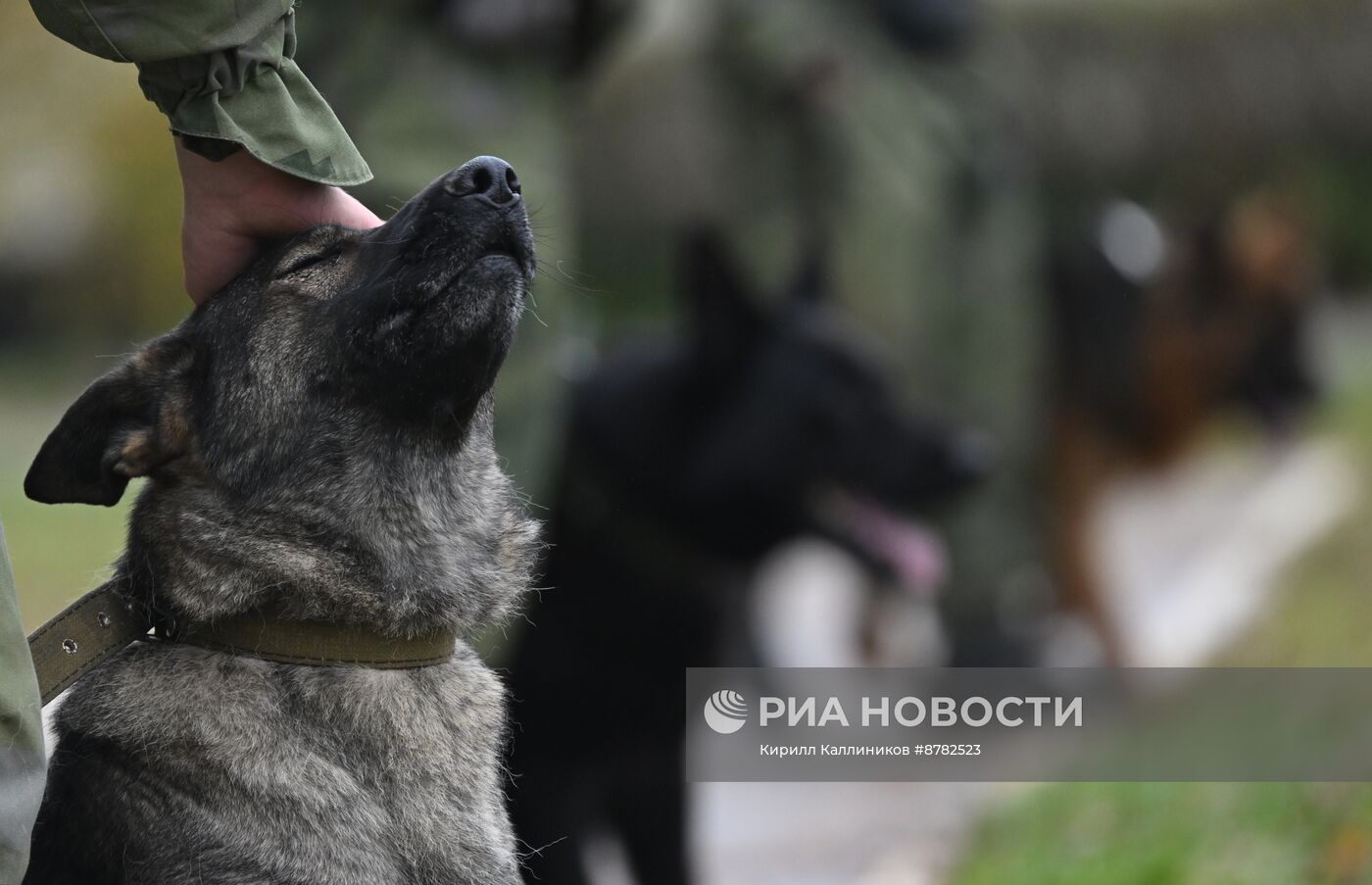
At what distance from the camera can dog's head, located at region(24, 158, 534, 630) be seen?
Result: 7.36 ft

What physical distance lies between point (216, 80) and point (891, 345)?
133 inches

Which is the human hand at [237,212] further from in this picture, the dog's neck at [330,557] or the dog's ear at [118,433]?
the dog's neck at [330,557]

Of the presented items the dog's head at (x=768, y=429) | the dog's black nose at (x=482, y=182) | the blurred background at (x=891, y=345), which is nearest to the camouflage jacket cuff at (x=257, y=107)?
the dog's black nose at (x=482, y=182)

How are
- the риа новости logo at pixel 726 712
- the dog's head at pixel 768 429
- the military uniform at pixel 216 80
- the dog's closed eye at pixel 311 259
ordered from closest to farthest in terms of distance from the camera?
the military uniform at pixel 216 80 < the dog's closed eye at pixel 311 259 < the риа новости logo at pixel 726 712 < the dog's head at pixel 768 429

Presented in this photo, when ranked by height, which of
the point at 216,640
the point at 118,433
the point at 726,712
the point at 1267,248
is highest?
the point at 1267,248

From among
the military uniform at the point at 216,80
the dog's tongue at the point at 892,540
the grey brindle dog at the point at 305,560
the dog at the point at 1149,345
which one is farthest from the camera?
the dog at the point at 1149,345

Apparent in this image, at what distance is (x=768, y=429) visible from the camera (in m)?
4.31

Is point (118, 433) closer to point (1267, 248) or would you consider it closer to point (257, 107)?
point (257, 107)

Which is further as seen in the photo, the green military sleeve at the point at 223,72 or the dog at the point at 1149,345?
the dog at the point at 1149,345

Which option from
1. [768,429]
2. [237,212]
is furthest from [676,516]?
[237,212]

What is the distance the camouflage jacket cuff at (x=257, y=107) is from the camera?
6.84 ft

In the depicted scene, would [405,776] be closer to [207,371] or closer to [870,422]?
[207,371]

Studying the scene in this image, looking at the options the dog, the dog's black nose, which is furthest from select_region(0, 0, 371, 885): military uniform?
the dog

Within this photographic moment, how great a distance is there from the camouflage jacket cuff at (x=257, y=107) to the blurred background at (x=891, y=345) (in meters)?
0.83
